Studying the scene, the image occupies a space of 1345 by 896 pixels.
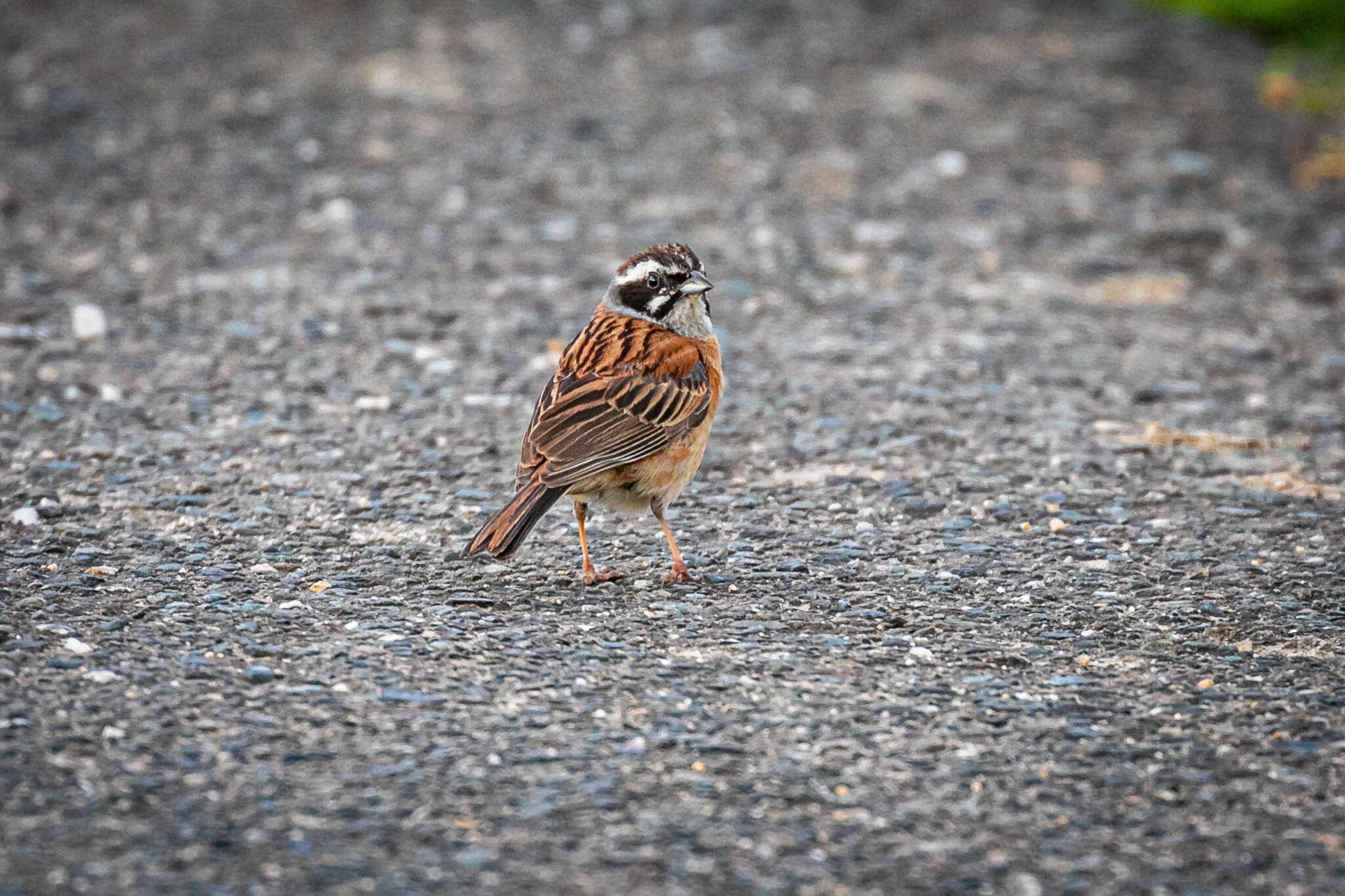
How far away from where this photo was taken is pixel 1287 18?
543 inches

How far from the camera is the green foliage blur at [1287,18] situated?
1343 centimetres

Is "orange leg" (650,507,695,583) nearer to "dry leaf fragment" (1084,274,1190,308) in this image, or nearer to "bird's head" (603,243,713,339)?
"bird's head" (603,243,713,339)

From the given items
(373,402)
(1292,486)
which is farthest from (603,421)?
(1292,486)

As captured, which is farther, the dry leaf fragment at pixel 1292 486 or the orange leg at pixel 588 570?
the dry leaf fragment at pixel 1292 486

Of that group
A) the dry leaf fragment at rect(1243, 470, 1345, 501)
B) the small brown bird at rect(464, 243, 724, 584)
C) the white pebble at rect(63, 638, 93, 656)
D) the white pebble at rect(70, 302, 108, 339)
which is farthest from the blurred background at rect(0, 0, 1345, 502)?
the white pebble at rect(63, 638, 93, 656)

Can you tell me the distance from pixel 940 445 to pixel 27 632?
13.5ft

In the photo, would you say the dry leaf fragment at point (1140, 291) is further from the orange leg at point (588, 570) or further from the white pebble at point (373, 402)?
the orange leg at point (588, 570)

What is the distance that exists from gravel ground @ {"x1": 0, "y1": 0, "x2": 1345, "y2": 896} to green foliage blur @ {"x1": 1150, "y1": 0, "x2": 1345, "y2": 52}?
1.20ft

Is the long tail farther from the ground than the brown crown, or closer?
closer

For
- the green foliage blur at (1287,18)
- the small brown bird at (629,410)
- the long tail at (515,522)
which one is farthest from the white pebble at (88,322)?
the green foliage blur at (1287,18)

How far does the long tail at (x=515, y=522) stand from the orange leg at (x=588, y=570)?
336mm

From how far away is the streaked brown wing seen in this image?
5488 millimetres

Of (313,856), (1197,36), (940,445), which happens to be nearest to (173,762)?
(313,856)

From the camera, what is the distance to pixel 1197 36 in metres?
13.9
